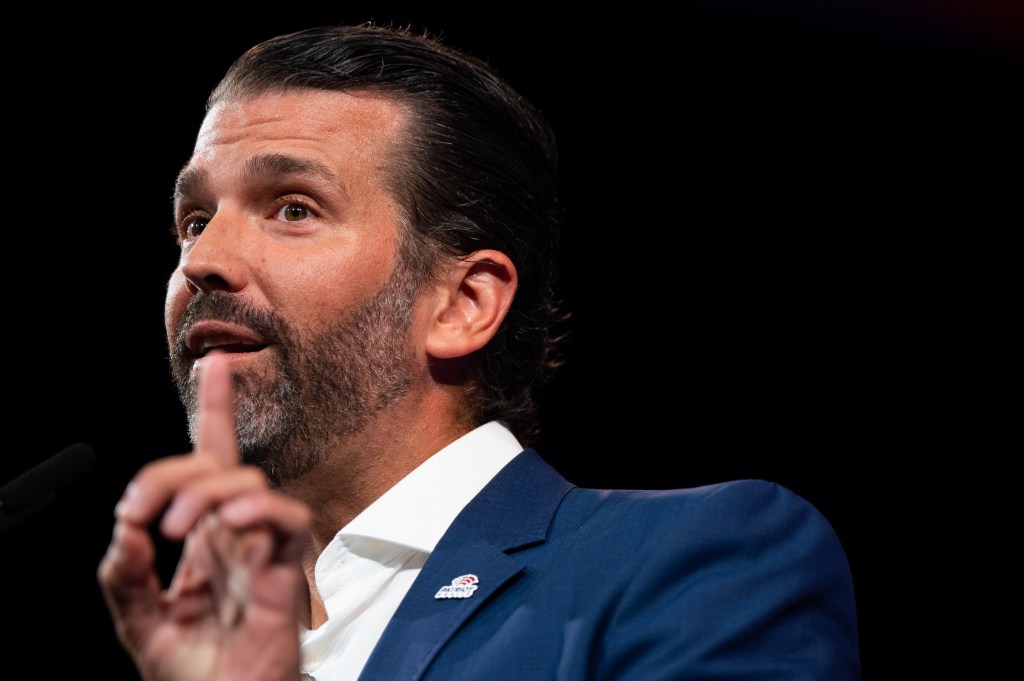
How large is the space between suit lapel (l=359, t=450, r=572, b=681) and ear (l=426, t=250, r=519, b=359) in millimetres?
269

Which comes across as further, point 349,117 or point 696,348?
point 696,348

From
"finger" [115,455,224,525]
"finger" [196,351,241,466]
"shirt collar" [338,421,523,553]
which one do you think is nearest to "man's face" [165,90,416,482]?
"shirt collar" [338,421,523,553]

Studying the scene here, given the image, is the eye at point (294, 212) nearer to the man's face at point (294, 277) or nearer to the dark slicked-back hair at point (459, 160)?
the man's face at point (294, 277)

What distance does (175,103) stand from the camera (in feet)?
11.3

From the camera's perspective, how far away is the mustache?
205 cm

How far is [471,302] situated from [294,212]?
408mm

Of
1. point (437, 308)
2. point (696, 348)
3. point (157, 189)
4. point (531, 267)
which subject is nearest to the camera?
point (437, 308)

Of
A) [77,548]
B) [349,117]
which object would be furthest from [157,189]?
[349,117]

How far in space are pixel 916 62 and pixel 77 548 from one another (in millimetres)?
2627

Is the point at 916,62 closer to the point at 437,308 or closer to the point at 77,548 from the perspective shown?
the point at 437,308

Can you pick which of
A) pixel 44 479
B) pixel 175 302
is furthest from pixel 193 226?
pixel 44 479

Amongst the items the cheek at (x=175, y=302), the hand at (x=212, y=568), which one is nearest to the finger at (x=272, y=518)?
the hand at (x=212, y=568)

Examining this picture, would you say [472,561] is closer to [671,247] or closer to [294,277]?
[294,277]

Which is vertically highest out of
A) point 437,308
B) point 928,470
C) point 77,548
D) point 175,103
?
point 175,103
